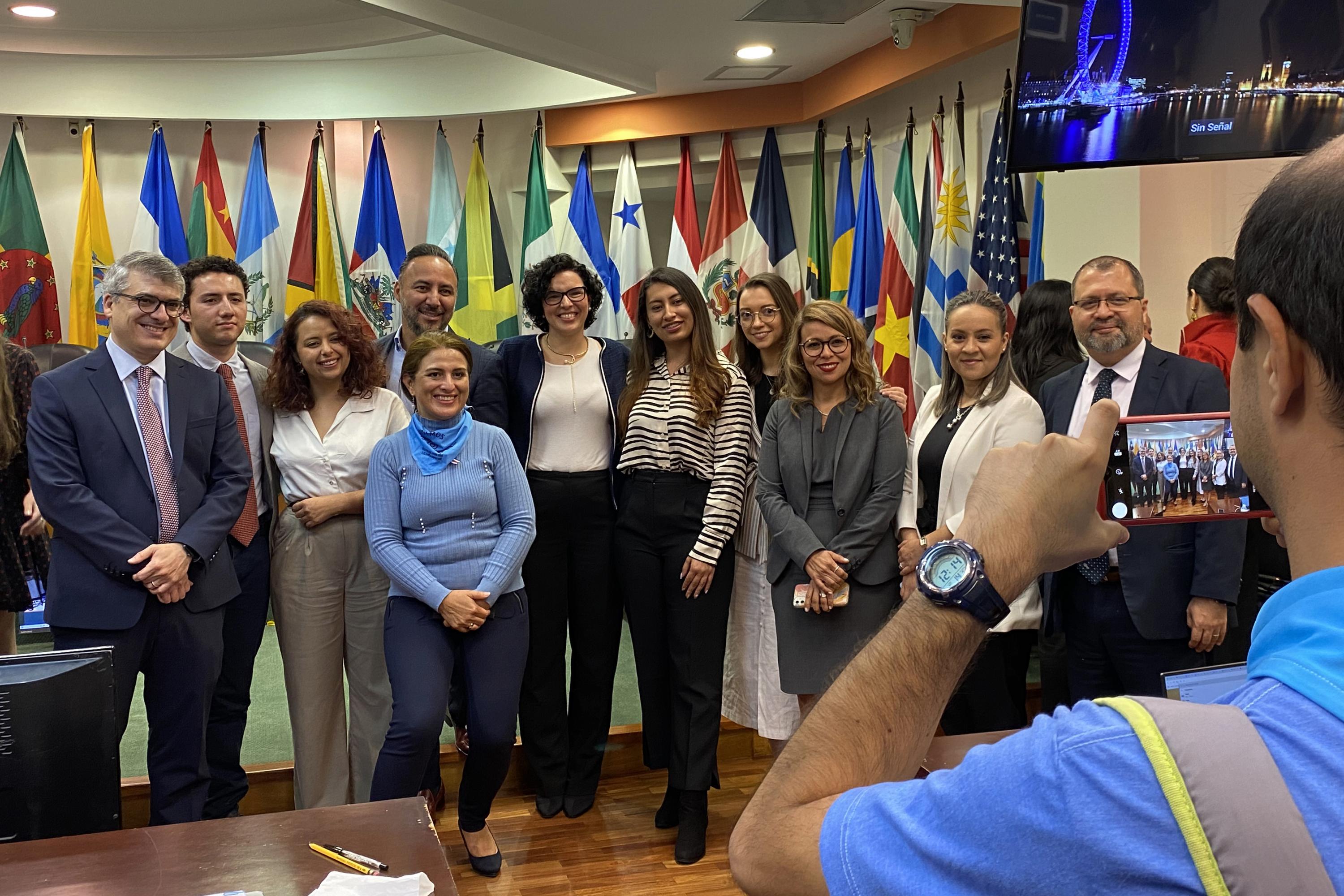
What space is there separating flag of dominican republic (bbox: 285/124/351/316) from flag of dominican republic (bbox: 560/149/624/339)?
1.33 metres

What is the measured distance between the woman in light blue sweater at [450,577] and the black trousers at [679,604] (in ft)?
1.16

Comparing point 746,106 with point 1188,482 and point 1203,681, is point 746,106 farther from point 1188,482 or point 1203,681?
point 1188,482

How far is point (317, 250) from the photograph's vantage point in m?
6.31

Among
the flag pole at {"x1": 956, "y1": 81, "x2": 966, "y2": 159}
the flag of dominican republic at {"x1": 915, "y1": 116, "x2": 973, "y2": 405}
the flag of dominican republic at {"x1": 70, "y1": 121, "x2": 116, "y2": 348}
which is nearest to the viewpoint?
the flag of dominican republic at {"x1": 915, "y1": 116, "x2": 973, "y2": 405}

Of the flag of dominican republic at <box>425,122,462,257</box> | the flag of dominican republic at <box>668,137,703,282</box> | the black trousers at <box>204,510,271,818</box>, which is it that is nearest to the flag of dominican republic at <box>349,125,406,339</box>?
the flag of dominican republic at <box>425,122,462,257</box>

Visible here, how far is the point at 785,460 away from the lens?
3.10 meters

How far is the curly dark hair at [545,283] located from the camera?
11.3 feet

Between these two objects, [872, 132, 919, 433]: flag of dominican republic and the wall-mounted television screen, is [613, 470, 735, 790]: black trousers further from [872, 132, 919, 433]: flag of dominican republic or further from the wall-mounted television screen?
[872, 132, 919, 433]: flag of dominican republic

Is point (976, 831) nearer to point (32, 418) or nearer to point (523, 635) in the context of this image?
point (523, 635)

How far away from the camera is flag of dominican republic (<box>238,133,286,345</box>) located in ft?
20.5

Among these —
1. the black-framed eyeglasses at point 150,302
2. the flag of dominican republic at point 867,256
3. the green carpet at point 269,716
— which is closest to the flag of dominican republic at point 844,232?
the flag of dominican republic at point 867,256

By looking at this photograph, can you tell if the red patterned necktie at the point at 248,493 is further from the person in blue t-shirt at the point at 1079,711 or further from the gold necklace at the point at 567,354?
the person in blue t-shirt at the point at 1079,711

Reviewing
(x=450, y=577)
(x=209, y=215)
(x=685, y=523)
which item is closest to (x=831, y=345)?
(x=685, y=523)

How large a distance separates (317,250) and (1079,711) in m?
6.34
